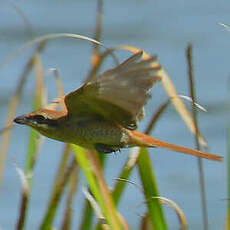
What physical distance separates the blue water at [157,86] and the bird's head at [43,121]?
8.31 ft

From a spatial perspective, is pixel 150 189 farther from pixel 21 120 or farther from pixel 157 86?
pixel 157 86

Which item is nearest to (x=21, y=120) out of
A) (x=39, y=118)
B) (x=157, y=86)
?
(x=39, y=118)

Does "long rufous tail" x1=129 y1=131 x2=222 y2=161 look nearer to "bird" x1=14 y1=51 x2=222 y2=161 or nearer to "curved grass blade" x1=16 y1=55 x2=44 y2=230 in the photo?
"bird" x1=14 y1=51 x2=222 y2=161

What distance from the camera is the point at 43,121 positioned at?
2.31m

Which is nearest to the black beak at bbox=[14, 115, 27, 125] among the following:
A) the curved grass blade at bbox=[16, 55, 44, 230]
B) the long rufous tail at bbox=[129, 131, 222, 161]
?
the long rufous tail at bbox=[129, 131, 222, 161]

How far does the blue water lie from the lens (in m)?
6.05

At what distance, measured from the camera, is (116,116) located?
230 cm

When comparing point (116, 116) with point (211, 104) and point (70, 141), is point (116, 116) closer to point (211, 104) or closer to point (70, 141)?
point (70, 141)

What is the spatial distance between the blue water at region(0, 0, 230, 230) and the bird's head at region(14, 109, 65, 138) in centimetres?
253

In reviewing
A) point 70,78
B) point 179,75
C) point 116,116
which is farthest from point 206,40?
point 116,116

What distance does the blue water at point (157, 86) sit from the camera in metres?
6.05

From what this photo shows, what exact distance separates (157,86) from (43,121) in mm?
4365

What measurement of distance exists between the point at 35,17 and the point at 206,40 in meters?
1.48

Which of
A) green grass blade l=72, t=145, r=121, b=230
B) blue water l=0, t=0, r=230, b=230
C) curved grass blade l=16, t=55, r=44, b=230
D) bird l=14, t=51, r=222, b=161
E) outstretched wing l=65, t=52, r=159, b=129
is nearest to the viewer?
outstretched wing l=65, t=52, r=159, b=129
